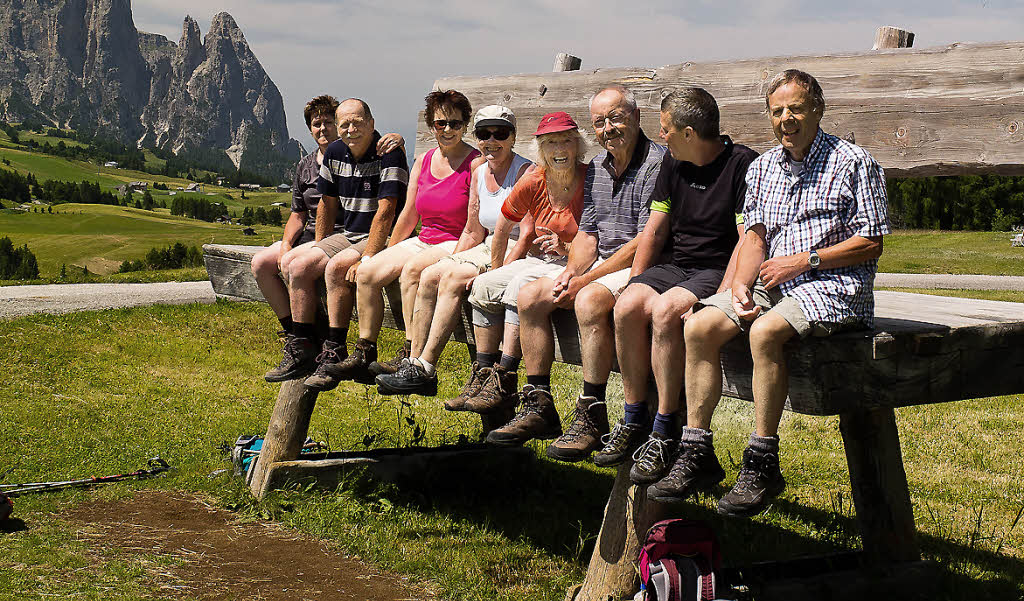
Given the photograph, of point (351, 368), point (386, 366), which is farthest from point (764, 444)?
point (351, 368)

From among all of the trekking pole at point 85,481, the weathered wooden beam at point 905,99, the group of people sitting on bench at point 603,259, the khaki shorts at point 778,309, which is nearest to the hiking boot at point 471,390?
the group of people sitting on bench at point 603,259

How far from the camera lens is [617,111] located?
15.5 feet

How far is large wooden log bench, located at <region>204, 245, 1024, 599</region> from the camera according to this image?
360 centimetres

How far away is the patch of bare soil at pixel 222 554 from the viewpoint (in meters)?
5.39

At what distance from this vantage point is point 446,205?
19.8 feet

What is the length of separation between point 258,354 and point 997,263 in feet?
74.1

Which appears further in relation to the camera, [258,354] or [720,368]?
[258,354]

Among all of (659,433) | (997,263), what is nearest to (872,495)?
(659,433)

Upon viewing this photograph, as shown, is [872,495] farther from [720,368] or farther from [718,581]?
[720,368]

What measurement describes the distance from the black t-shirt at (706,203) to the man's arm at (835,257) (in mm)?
590

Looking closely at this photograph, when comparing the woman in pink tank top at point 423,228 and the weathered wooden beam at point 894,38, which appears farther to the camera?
the woman in pink tank top at point 423,228

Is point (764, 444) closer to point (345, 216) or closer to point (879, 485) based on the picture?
point (879, 485)

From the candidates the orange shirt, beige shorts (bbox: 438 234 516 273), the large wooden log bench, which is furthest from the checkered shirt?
beige shorts (bbox: 438 234 516 273)

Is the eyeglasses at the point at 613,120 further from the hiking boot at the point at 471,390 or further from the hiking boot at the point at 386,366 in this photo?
the hiking boot at the point at 386,366
